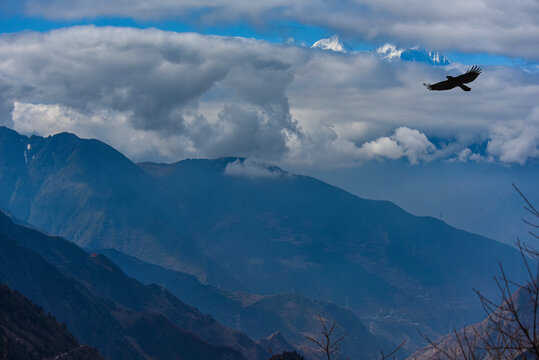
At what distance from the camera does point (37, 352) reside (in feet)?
420

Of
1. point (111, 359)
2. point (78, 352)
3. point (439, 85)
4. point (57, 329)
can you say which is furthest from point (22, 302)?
point (439, 85)

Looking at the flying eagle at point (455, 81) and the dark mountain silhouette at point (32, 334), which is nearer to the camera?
the flying eagle at point (455, 81)

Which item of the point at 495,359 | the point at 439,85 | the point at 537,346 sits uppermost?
the point at 439,85

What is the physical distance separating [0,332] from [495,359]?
11781cm

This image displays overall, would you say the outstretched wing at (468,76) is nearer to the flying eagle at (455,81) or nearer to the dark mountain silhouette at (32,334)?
the flying eagle at (455,81)

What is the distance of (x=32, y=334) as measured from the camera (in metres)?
139

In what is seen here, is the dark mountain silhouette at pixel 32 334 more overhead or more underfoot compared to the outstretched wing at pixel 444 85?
more underfoot

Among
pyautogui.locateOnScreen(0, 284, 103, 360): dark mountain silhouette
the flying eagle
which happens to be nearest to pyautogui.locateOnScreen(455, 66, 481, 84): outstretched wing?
the flying eagle

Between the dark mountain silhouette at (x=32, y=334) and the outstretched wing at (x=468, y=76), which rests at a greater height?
the outstretched wing at (x=468, y=76)

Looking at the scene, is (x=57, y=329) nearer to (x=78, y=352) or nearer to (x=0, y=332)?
(x=78, y=352)

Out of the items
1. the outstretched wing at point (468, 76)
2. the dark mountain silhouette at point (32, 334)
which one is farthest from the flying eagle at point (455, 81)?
the dark mountain silhouette at point (32, 334)

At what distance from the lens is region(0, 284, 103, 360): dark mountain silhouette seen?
124 m

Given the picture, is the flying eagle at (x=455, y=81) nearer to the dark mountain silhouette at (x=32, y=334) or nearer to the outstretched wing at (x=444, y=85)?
the outstretched wing at (x=444, y=85)

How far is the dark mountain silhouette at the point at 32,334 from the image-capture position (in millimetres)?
124206
